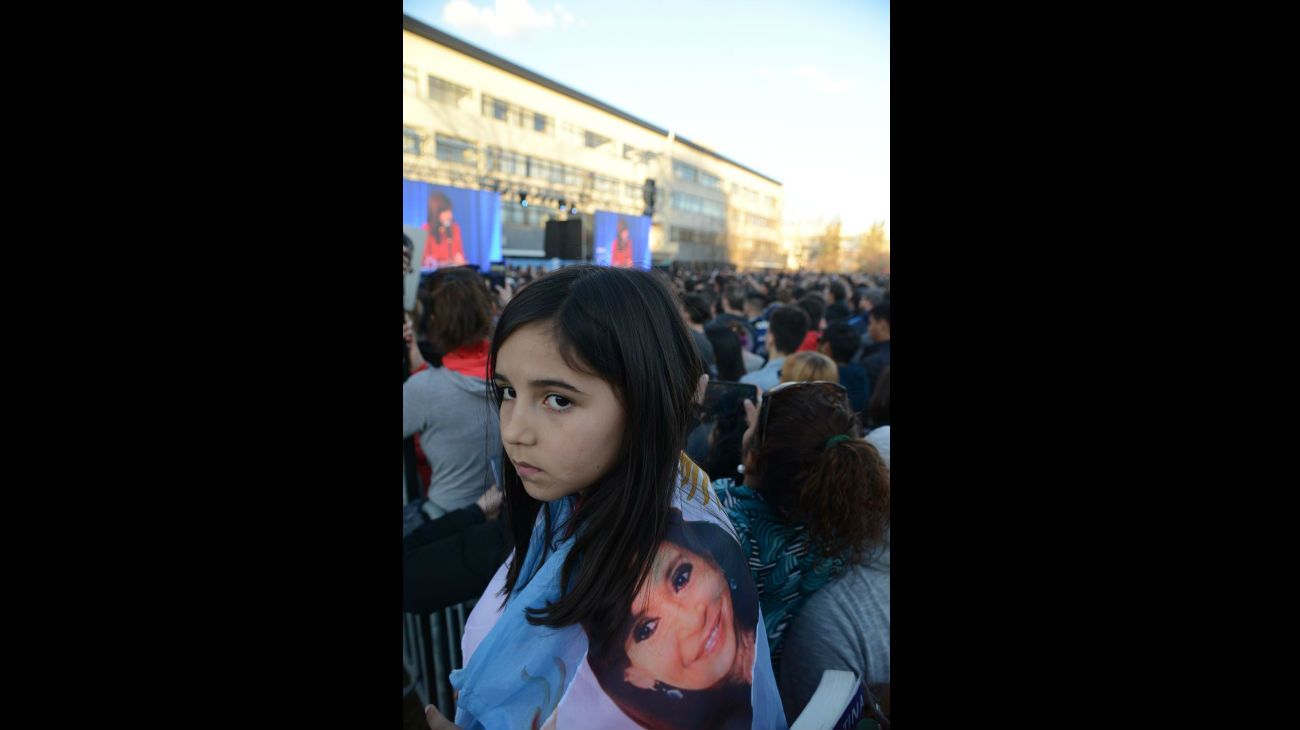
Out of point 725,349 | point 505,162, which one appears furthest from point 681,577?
point 505,162

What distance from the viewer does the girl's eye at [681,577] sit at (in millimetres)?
720

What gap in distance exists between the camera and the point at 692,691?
70 centimetres

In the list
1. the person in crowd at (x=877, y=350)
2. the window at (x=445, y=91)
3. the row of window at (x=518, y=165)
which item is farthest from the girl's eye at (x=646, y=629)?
the window at (x=445, y=91)

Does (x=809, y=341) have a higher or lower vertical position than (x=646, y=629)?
higher

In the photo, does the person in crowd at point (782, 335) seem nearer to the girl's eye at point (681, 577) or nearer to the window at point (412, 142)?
the girl's eye at point (681, 577)

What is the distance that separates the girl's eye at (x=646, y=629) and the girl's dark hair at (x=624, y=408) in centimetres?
3

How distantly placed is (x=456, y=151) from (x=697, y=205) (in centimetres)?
A: 1855

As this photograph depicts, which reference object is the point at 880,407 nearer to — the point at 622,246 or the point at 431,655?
the point at 431,655

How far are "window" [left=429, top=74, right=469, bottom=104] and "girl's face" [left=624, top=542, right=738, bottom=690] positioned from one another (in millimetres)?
25493
